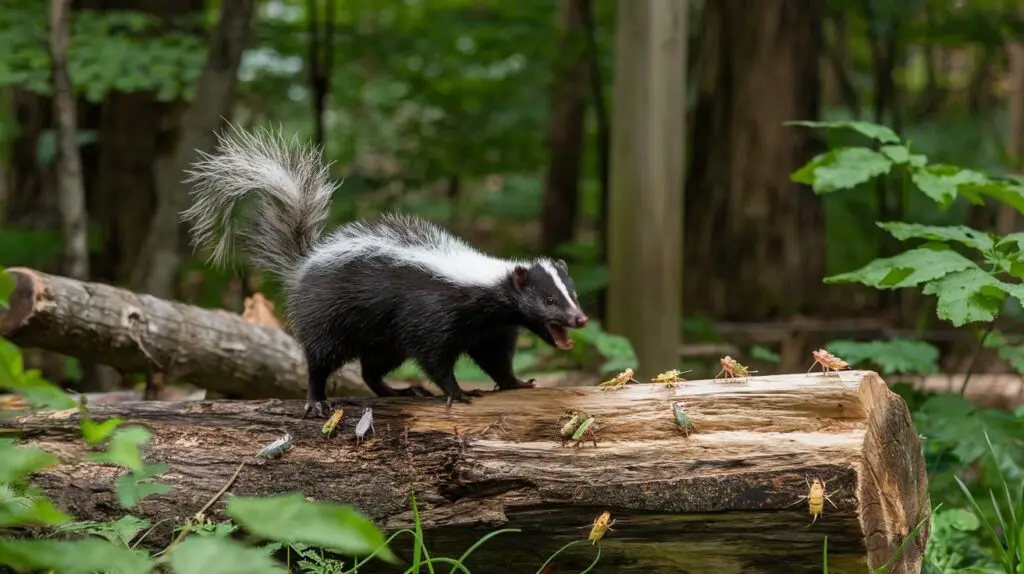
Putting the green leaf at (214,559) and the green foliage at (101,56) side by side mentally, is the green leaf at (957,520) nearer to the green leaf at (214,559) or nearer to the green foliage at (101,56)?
the green leaf at (214,559)

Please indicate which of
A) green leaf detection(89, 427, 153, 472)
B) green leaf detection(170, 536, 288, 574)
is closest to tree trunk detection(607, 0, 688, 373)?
green leaf detection(89, 427, 153, 472)

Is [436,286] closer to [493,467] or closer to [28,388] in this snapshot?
[493,467]

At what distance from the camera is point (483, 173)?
8836 millimetres

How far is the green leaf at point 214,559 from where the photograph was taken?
177 centimetres

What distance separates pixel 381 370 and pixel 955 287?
231 cm

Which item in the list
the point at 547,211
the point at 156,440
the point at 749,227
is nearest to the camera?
the point at 156,440

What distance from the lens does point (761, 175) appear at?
713cm

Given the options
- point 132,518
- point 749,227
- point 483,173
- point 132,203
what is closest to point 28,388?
point 132,518

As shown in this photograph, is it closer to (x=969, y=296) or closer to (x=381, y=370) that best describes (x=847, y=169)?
(x=969, y=296)

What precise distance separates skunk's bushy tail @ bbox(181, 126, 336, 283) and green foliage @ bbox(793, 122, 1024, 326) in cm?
207

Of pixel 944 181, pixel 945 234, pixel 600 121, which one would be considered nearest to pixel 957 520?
pixel 945 234

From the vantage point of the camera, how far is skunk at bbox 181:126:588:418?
3830 mm

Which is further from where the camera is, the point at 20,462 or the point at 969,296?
the point at 969,296

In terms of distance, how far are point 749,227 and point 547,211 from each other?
3271 millimetres
